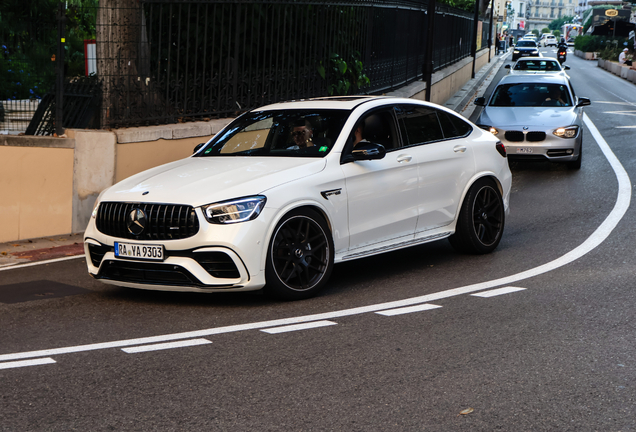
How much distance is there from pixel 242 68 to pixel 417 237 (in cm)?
565

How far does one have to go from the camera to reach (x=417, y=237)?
7824 mm

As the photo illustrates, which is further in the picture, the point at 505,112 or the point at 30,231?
the point at 505,112

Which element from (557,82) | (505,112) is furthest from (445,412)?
(557,82)

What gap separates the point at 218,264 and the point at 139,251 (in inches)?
25.0

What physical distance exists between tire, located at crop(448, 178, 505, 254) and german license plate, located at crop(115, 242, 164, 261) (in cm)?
325

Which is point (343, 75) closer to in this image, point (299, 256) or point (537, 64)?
point (299, 256)

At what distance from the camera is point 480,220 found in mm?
8516

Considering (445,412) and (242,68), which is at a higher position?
(242,68)

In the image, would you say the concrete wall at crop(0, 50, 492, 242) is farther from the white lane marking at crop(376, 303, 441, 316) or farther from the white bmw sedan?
the white lane marking at crop(376, 303, 441, 316)

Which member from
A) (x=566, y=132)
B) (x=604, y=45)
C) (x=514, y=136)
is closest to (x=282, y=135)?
(x=514, y=136)

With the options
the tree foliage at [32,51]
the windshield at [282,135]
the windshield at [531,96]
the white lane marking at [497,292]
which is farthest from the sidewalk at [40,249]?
the windshield at [531,96]

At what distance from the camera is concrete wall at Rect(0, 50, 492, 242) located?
31.1ft

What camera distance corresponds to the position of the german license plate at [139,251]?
6363 mm

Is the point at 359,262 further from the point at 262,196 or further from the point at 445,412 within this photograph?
the point at 445,412
